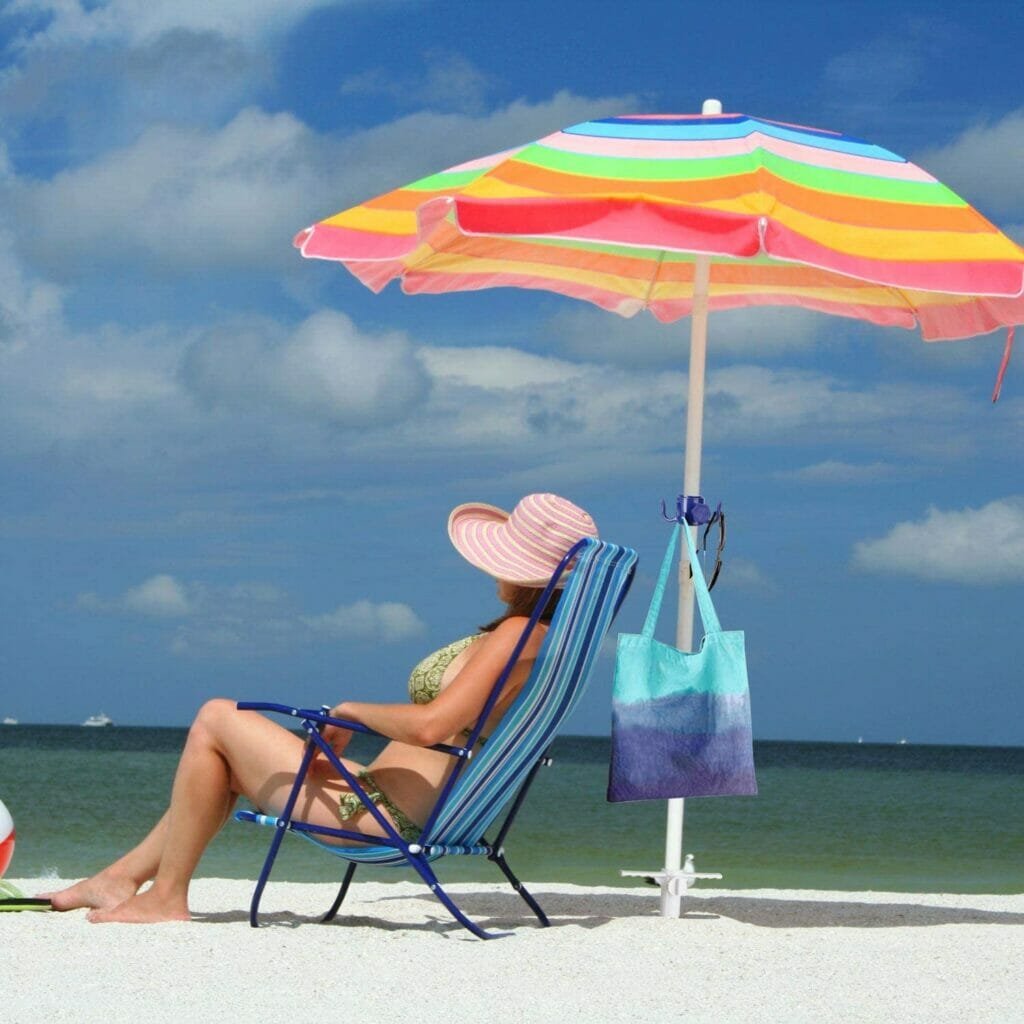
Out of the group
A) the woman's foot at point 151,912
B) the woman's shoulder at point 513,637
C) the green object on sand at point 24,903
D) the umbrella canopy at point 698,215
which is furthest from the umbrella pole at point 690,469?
the green object on sand at point 24,903

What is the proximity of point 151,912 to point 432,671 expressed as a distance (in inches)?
40.6

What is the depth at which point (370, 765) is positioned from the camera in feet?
14.6

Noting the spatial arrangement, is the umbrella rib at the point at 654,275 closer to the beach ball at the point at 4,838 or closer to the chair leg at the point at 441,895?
the chair leg at the point at 441,895

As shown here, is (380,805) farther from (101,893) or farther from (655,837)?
(655,837)

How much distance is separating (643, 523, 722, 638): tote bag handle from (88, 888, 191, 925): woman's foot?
1.49 metres

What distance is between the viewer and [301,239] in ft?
16.7

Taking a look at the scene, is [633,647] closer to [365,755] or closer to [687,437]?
[687,437]

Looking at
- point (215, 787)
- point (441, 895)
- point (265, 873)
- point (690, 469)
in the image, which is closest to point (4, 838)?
point (215, 787)

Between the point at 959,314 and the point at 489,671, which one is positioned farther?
the point at 959,314

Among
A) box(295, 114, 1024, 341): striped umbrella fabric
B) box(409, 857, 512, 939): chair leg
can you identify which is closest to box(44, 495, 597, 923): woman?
box(409, 857, 512, 939): chair leg

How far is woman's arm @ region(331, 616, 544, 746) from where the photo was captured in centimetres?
417

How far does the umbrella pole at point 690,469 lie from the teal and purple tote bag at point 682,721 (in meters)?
0.29

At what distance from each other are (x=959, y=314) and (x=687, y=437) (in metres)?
1.47

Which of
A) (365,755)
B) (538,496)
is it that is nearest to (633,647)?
(538,496)
